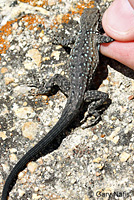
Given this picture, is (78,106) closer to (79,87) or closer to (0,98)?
(79,87)

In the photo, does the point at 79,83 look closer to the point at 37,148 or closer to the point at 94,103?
the point at 94,103

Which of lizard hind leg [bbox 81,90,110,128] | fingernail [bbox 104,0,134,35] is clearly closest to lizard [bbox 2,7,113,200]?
lizard hind leg [bbox 81,90,110,128]

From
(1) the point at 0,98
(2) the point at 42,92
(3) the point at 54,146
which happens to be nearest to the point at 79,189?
(3) the point at 54,146

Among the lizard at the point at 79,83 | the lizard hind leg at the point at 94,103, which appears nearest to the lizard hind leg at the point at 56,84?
the lizard at the point at 79,83

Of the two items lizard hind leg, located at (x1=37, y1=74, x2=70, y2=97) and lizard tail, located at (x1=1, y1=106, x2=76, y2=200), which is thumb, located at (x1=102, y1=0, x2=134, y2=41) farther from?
lizard tail, located at (x1=1, y1=106, x2=76, y2=200)

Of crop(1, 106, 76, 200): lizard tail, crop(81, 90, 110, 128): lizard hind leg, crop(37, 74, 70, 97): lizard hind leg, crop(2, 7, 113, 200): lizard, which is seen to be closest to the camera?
crop(1, 106, 76, 200): lizard tail

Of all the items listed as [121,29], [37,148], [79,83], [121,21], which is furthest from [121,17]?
[37,148]

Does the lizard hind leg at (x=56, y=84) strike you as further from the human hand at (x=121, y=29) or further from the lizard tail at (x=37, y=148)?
the human hand at (x=121, y=29)
